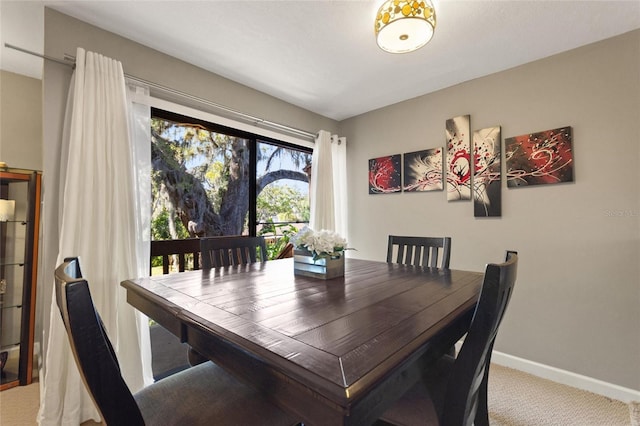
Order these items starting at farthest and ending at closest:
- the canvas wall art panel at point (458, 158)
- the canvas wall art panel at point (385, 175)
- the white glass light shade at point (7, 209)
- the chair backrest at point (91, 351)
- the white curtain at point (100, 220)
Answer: the canvas wall art panel at point (385, 175) → the canvas wall art panel at point (458, 158) → the white glass light shade at point (7, 209) → the white curtain at point (100, 220) → the chair backrest at point (91, 351)

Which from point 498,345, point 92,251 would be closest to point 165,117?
point 92,251

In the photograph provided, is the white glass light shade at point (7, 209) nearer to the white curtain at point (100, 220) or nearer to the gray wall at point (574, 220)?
the white curtain at point (100, 220)

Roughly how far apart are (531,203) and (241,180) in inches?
103

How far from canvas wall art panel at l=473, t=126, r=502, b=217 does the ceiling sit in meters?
0.57

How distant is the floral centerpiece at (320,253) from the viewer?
1.48 meters

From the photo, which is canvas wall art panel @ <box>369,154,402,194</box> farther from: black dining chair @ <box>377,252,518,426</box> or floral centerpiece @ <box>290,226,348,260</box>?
black dining chair @ <box>377,252,518,426</box>

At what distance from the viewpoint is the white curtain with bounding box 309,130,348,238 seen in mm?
3236

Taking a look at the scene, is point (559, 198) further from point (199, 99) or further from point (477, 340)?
point (199, 99)

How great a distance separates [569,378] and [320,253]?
2195 mm

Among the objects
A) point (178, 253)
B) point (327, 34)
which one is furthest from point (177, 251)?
point (327, 34)

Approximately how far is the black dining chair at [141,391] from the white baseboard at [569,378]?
2.26 meters

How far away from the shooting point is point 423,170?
113 inches

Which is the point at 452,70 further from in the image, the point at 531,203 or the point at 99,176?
the point at 99,176

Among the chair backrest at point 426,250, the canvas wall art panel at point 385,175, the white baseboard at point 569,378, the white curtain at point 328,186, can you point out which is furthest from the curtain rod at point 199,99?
the white baseboard at point 569,378
